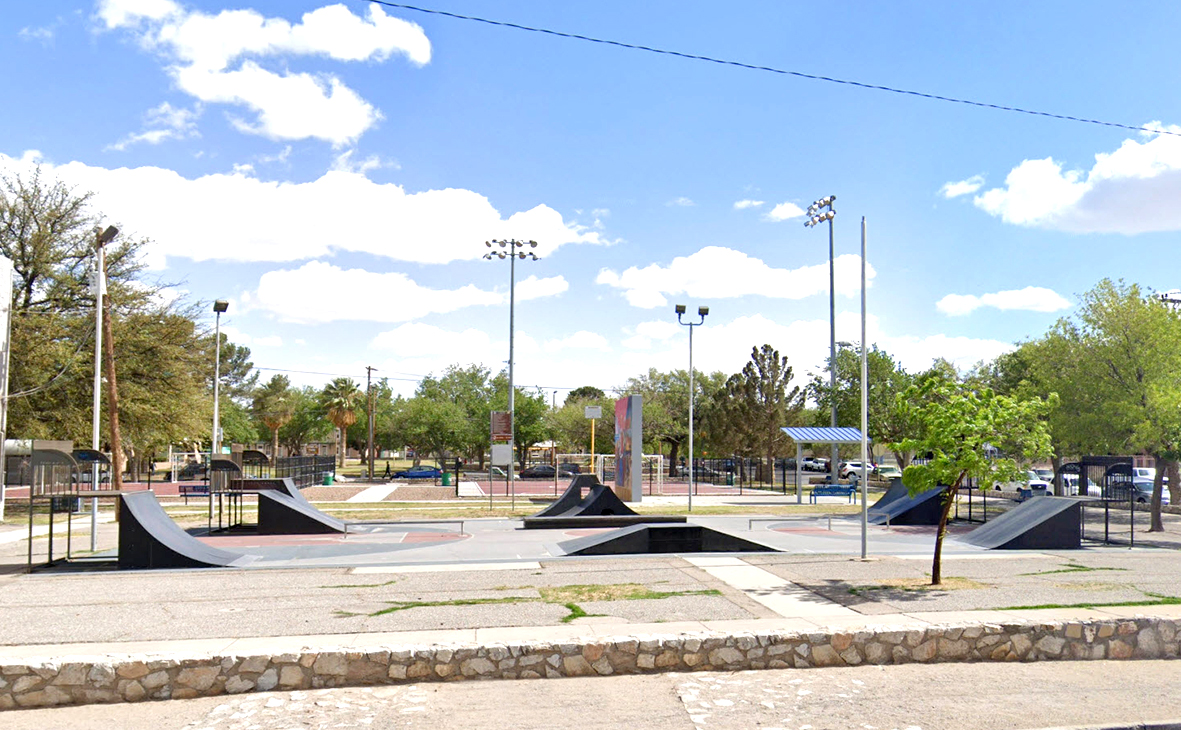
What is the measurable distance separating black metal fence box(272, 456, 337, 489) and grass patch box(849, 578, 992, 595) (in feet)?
109

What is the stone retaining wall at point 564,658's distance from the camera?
7996mm

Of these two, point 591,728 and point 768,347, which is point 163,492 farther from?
point 591,728

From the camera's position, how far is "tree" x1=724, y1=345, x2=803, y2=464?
5488cm

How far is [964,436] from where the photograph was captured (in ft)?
44.0

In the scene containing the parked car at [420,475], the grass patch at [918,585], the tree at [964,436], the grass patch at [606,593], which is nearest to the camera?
the grass patch at [606,593]

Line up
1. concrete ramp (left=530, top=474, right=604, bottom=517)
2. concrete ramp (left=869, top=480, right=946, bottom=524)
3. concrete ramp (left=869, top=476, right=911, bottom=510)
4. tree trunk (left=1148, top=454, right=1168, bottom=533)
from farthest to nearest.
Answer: concrete ramp (left=869, top=476, right=911, bottom=510)
concrete ramp (left=530, top=474, right=604, bottom=517)
concrete ramp (left=869, top=480, right=946, bottom=524)
tree trunk (left=1148, top=454, right=1168, bottom=533)

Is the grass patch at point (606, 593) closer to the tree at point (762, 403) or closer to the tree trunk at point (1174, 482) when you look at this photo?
the tree trunk at point (1174, 482)

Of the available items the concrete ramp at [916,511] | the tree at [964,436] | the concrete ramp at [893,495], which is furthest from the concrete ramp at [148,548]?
the concrete ramp at [893,495]

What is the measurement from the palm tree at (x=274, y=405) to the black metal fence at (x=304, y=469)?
32626 mm

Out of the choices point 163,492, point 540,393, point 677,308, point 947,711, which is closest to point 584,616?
point 947,711

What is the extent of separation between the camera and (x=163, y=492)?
44.6 meters

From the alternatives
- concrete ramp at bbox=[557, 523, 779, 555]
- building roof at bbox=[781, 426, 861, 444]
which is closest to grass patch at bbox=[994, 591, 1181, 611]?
concrete ramp at bbox=[557, 523, 779, 555]

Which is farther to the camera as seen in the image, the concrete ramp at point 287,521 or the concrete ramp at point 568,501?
the concrete ramp at point 568,501

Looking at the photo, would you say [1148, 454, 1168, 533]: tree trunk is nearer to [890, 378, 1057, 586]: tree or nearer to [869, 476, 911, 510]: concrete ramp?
[869, 476, 911, 510]: concrete ramp
